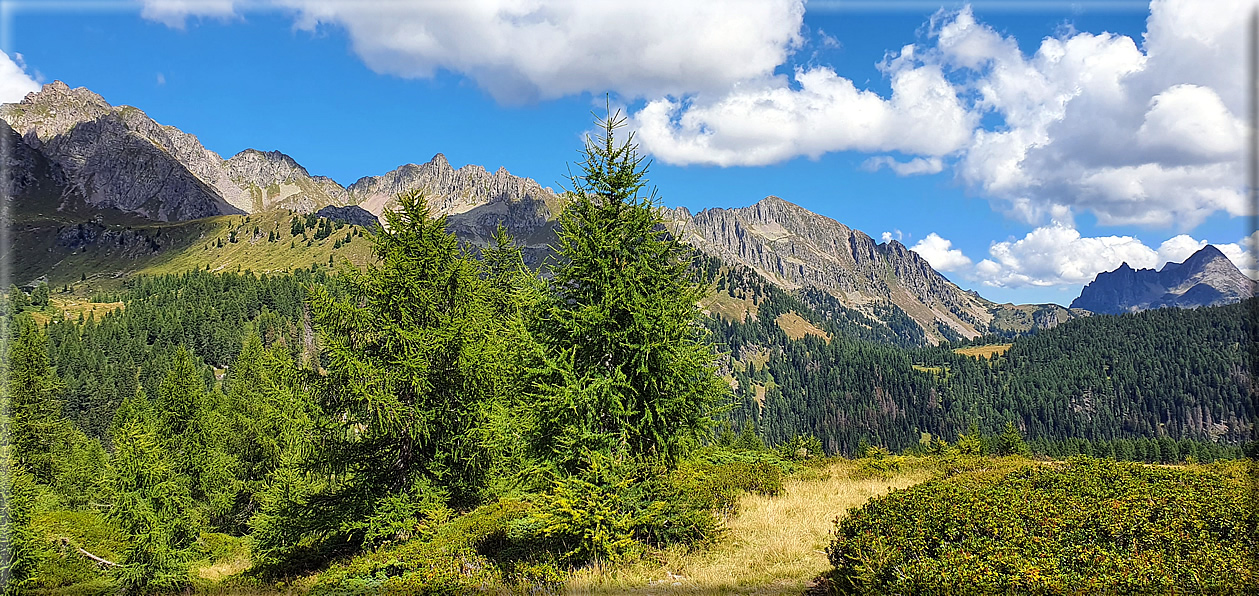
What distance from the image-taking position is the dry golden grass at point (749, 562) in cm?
998

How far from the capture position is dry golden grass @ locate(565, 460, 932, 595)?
32.7 feet

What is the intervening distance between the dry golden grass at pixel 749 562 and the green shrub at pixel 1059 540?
1.61 metres

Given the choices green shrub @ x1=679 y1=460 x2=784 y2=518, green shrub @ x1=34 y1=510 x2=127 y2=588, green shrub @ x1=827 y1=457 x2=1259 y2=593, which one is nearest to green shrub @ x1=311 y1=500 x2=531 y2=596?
green shrub @ x1=679 y1=460 x2=784 y2=518

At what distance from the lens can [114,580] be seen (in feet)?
86.5

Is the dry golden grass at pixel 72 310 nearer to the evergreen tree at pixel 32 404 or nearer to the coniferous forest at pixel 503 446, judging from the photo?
the evergreen tree at pixel 32 404

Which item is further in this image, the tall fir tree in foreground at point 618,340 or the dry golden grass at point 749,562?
the tall fir tree in foreground at point 618,340

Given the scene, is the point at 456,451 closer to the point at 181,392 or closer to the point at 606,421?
the point at 606,421

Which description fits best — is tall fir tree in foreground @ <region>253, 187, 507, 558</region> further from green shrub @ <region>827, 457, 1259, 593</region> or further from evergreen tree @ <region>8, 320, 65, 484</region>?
evergreen tree @ <region>8, 320, 65, 484</region>

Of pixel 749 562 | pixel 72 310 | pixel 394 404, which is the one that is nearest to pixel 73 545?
pixel 394 404

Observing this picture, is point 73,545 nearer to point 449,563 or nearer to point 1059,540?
point 449,563

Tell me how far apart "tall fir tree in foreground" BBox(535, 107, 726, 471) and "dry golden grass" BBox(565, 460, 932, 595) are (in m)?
2.51

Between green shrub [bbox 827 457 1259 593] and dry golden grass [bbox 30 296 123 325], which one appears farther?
dry golden grass [bbox 30 296 123 325]

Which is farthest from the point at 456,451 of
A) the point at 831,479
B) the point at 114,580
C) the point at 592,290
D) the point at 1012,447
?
the point at 1012,447

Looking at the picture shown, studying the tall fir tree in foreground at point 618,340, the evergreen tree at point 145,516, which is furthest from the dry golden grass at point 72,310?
the tall fir tree in foreground at point 618,340
